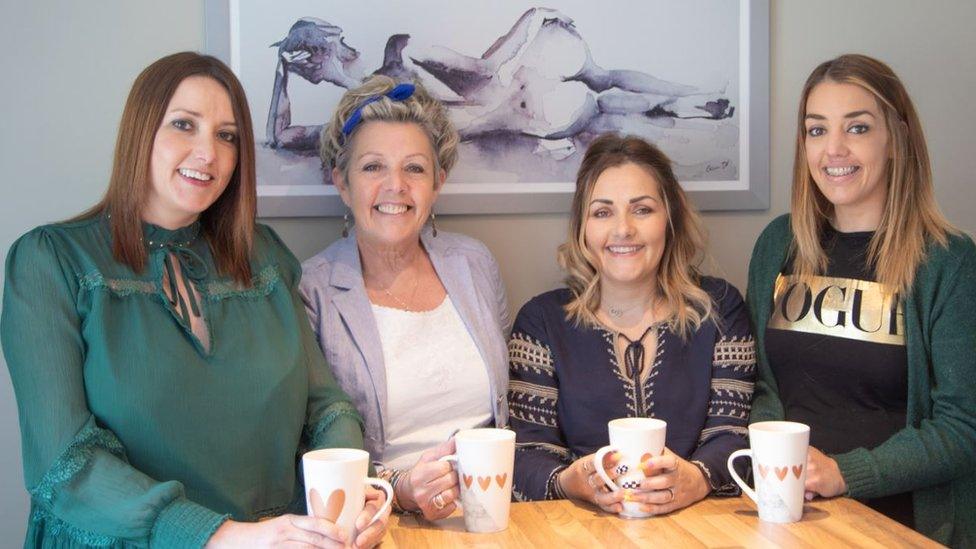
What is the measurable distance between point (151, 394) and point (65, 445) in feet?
0.53

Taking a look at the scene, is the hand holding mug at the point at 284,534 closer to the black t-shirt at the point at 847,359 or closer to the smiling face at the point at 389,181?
the smiling face at the point at 389,181

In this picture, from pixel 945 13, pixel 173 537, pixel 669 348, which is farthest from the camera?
pixel 945 13

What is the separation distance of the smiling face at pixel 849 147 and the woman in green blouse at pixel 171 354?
43.0 inches

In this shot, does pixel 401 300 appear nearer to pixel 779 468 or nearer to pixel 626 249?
pixel 626 249

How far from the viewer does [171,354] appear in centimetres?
155

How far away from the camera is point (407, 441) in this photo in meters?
1.96

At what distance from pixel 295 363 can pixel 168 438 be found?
0.26m

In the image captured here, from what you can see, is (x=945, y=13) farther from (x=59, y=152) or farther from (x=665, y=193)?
(x=59, y=152)

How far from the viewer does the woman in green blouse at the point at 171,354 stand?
4.53ft

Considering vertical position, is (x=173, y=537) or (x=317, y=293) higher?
(x=317, y=293)

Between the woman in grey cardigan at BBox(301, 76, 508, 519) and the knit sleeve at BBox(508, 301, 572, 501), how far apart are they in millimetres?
54

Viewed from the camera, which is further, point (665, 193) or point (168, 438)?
point (665, 193)

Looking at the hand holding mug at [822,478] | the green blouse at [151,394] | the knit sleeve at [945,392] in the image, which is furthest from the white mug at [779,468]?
the green blouse at [151,394]

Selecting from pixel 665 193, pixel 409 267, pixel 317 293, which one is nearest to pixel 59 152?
pixel 317 293
